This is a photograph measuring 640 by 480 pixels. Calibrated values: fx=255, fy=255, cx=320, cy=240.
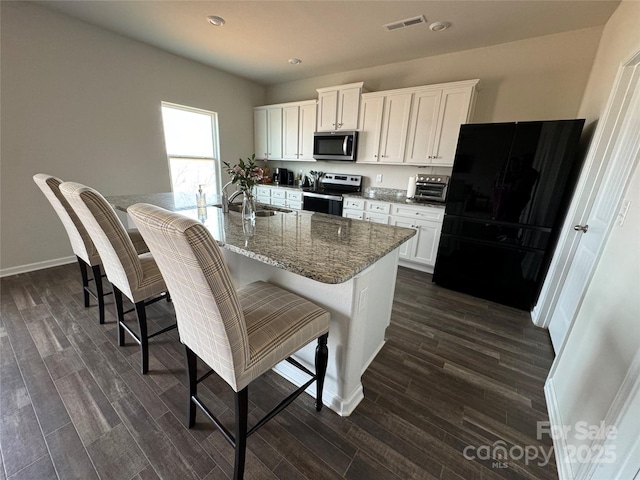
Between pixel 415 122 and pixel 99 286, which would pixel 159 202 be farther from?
pixel 415 122

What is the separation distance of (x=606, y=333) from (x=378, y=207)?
2.55 meters

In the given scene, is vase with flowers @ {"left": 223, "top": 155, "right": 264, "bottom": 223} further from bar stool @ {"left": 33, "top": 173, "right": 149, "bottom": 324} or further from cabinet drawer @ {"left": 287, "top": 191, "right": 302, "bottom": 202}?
cabinet drawer @ {"left": 287, "top": 191, "right": 302, "bottom": 202}

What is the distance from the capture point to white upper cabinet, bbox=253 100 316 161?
13.8 ft

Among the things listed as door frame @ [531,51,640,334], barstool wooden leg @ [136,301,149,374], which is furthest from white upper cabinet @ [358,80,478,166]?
barstool wooden leg @ [136,301,149,374]

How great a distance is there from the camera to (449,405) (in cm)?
148

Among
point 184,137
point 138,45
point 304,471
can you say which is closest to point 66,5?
point 138,45

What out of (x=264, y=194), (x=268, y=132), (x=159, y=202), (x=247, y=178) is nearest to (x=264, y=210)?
(x=247, y=178)

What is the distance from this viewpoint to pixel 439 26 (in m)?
2.55

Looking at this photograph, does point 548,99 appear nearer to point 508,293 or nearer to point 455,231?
point 455,231

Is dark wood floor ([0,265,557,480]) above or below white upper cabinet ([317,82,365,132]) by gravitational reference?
below

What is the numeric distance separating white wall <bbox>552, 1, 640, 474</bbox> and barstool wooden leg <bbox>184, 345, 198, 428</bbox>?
68.0 inches

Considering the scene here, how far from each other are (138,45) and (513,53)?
452 centimetres

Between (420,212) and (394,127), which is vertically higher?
(394,127)

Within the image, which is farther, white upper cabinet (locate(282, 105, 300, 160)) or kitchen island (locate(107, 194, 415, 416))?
white upper cabinet (locate(282, 105, 300, 160))
